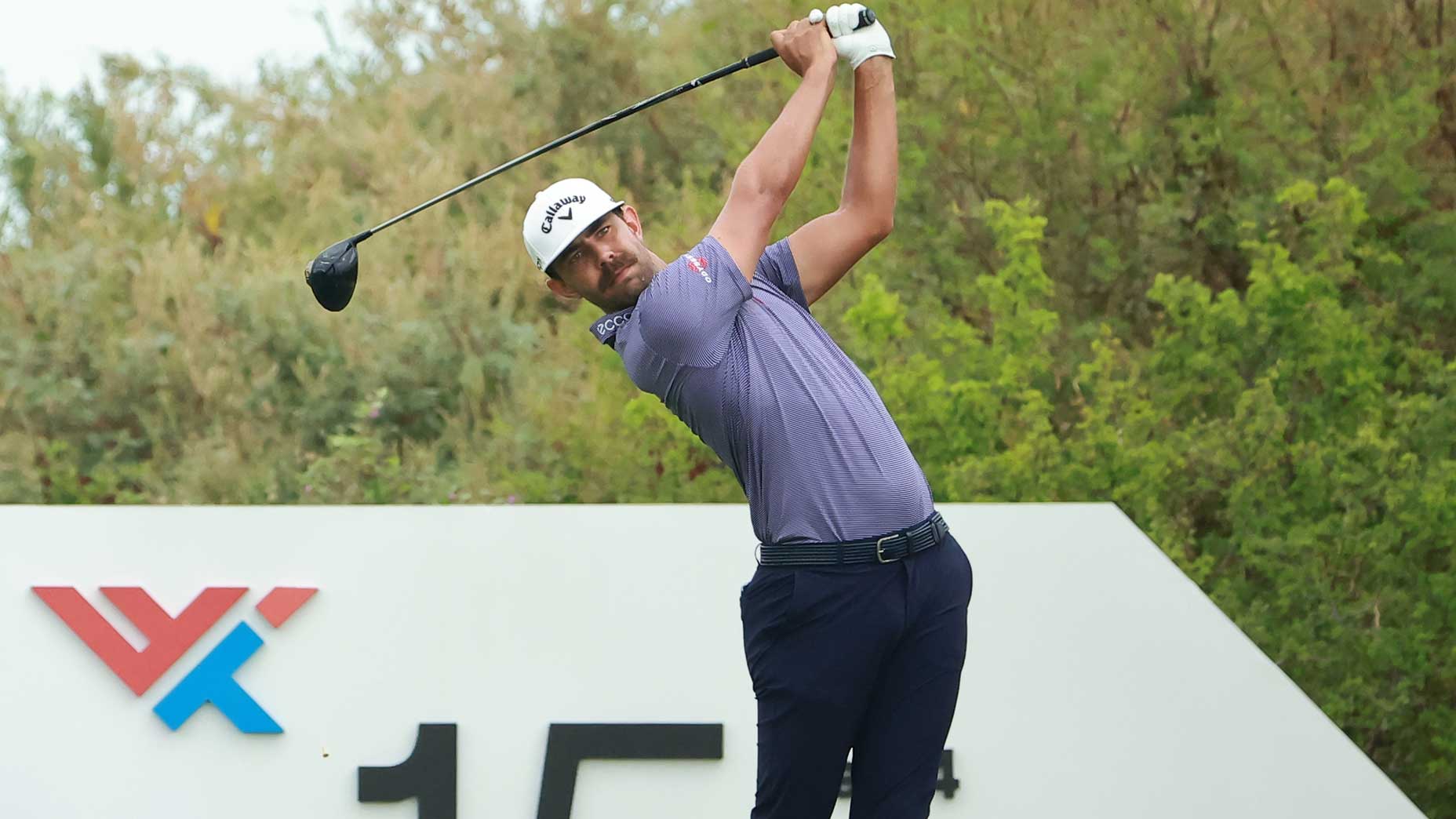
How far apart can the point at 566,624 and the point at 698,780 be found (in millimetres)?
422

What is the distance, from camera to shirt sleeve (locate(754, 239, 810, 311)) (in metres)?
2.26

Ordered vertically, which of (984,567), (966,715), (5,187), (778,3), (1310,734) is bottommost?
(1310,734)

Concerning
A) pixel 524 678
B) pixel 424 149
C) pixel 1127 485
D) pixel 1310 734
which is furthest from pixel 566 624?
pixel 424 149

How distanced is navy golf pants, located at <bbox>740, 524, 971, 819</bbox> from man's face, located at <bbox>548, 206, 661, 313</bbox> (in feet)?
1.39

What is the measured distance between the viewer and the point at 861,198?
88.4 inches

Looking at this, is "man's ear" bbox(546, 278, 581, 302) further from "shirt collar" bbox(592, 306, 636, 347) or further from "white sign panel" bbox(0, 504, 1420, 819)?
"white sign panel" bbox(0, 504, 1420, 819)

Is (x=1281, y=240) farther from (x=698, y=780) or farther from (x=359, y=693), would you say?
(x=359, y=693)

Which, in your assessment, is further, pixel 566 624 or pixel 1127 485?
pixel 1127 485

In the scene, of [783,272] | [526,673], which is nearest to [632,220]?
[783,272]

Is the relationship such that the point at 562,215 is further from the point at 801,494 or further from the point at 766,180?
the point at 801,494

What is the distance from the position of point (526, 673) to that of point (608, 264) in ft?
4.50

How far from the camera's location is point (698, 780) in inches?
126

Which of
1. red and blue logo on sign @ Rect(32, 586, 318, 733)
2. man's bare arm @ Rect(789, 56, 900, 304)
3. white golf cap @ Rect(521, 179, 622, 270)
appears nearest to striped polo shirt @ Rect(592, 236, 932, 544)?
white golf cap @ Rect(521, 179, 622, 270)

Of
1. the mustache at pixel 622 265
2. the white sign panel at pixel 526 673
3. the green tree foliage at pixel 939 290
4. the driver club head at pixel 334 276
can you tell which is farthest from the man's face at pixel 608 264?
the green tree foliage at pixel 939 290
